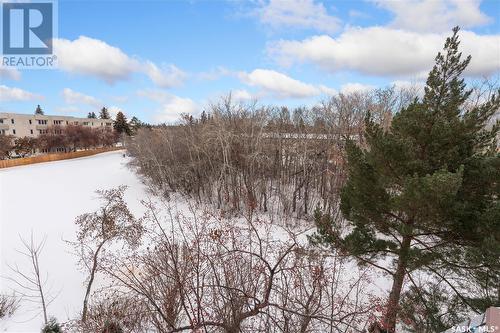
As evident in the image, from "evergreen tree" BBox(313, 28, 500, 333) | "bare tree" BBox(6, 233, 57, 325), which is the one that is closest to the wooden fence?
"bare tree" BBox(6, 233, 57, 325)

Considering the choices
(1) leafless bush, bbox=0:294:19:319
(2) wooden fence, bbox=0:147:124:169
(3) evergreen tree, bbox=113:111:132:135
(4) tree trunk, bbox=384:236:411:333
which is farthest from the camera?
(3) evergreen tree, bbox=113:111:132:135

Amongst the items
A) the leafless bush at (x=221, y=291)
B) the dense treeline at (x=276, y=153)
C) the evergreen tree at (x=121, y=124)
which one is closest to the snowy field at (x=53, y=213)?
the leafless bush at (x=221, y=291)

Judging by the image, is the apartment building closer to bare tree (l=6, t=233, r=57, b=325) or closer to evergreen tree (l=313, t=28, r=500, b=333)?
bare tree (l=6, t=233, r=57, b=325)

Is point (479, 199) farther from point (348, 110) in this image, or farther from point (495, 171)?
point (348, 110)

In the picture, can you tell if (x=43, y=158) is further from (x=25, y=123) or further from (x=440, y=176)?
(x=440, y=176)

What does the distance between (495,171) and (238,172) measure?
17041 mm

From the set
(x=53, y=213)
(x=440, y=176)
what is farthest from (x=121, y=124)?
(x=440, y=176)

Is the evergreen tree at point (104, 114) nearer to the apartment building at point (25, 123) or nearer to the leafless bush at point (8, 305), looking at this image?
the apartment building at point (25, 123)

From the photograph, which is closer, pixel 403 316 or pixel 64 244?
pixel 403 316

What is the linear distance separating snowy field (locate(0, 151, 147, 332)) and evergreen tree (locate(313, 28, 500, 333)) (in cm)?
1123

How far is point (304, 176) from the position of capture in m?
21.0

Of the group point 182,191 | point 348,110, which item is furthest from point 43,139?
point 348,110

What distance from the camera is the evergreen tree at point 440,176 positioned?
5859 mm

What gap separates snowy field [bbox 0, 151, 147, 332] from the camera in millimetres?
11516
